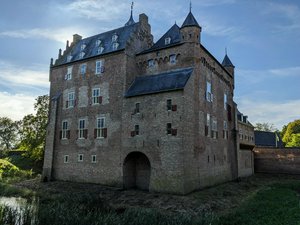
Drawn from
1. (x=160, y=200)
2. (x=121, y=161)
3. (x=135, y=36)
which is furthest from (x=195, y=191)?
(x=135, y=36)

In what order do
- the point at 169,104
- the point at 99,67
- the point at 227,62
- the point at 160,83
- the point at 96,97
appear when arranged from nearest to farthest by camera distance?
1. the point at 169,104
2. the point at 160,83
3. the point at 96,97
4. the point at 99,67
5. the point at 227,62

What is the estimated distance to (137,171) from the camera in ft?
76.8

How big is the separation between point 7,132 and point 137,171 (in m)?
51.5

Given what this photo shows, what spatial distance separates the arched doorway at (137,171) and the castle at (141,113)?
0.08 m

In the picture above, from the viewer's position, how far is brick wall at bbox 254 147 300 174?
35.6m

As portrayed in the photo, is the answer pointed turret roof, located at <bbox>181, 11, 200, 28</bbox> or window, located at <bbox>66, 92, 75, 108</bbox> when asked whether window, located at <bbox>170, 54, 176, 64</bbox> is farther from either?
window, located at <bbox>66, 92, 75, 108</bbox>

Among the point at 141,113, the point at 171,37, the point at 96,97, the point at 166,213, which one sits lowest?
the point at 166,213

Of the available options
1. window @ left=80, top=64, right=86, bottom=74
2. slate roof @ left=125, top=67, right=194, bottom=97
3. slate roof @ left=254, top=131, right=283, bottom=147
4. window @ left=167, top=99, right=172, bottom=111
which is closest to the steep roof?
slate roof @ left=125, top=67, right=194, bottom=97

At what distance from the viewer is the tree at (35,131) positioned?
3466 centimetres

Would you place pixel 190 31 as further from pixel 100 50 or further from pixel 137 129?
pixel 100 50

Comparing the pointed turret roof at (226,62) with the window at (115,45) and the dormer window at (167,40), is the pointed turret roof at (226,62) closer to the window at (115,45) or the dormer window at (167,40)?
the dormer window at (167,40)

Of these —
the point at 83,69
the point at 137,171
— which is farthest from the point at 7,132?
the point at 137,171

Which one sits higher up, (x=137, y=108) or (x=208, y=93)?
(x=208, y=93)

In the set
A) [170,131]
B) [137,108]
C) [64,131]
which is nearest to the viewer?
[170,131]
